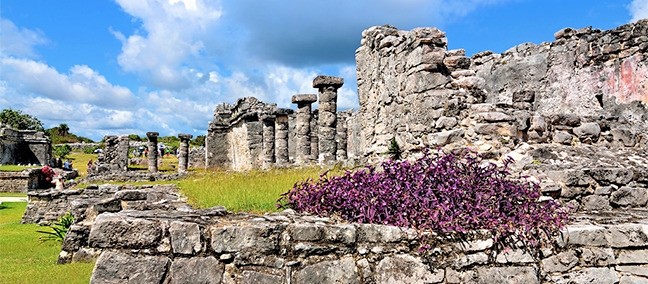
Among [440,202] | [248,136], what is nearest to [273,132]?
[248,136]

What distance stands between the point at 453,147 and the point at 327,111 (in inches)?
459

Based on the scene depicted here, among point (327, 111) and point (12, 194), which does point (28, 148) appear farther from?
point (327, 111)

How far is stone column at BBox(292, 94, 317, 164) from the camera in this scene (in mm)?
20062

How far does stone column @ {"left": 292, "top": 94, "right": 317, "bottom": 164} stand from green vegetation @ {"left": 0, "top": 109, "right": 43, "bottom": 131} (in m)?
55.5

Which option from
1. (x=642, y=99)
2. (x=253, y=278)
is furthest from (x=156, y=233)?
(x=642, y=99)

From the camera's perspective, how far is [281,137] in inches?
925

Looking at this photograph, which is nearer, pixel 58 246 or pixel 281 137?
pixel 58 246

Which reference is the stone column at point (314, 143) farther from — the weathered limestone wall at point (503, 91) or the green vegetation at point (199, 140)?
the green vegetation at point (199, 140)

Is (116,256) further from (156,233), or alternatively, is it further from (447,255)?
(447,255)

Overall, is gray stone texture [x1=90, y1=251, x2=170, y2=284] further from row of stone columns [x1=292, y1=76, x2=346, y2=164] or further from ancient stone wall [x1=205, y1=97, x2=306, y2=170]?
ancient stone wall [x1=205, y1=97, x2=306, y2=170]

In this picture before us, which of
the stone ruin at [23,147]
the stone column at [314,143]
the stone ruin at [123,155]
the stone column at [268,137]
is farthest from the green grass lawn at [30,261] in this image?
the stone ruin at [23,147]

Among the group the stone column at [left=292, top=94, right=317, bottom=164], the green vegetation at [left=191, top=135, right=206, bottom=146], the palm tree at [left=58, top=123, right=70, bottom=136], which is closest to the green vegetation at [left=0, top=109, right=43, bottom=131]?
the palm tree at [left=58, top=123, right=70, bottom=136]

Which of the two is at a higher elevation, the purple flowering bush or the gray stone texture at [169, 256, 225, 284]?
the purple flowering bush

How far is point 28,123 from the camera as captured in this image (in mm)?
66750
